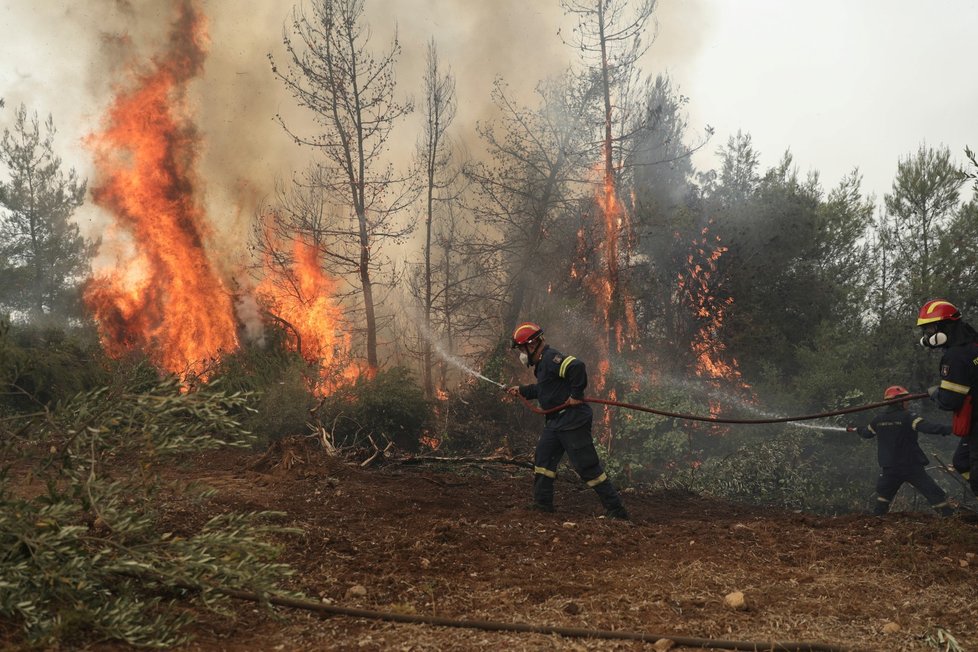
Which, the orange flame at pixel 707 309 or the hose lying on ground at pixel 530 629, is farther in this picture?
the orange flame at pixel 707 309

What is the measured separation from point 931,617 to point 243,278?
14414mm

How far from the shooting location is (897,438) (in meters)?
9.66

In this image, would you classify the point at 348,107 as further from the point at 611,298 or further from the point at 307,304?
the point at 611,298

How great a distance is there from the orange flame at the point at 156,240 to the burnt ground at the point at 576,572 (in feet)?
23.8

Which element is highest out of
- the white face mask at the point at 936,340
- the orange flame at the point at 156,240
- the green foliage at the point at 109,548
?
the orange flame at the point at 156,240

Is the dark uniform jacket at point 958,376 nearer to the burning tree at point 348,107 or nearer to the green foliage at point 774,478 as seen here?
the green foliage at point 774,478

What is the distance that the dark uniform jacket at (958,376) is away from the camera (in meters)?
6.74

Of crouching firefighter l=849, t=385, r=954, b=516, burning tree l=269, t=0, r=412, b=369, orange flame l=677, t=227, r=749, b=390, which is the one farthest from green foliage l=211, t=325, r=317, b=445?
orange flame l=677, t=227, r=749, b=390

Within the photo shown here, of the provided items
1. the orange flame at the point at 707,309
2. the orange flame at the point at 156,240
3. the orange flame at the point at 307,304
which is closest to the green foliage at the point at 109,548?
the orange flame at the point at 307,304

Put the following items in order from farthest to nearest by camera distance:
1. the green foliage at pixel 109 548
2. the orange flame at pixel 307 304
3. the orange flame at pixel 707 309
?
the orange flame at pixel 707 309 < the orange flame at pixel 307 304 < the green foliage at pixel 109 548

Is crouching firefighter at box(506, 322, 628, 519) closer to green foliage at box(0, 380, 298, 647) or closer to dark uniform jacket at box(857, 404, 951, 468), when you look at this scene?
green foliage at box(0, 380, 298, 647)

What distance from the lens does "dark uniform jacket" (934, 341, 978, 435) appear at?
6.74 m

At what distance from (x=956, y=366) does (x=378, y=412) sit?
28.8 feet

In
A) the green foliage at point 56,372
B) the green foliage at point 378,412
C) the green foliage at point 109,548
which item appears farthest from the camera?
the green foliage at point 378,412
